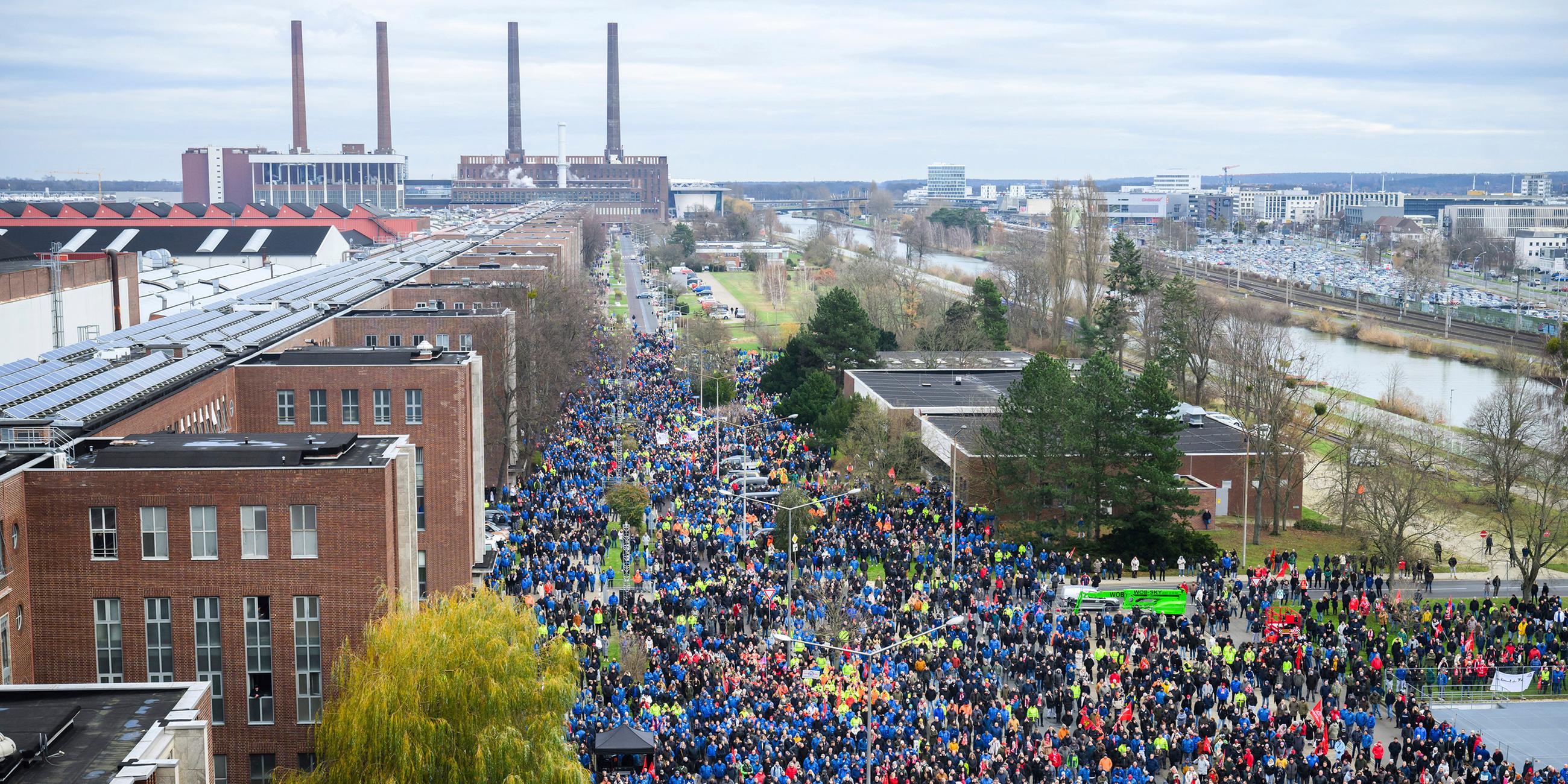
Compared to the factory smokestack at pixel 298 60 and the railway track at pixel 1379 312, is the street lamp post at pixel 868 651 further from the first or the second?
the factory smokestack at pixel 298 60

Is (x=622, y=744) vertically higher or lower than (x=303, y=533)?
lower

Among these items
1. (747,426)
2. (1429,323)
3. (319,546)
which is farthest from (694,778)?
(1429,323)

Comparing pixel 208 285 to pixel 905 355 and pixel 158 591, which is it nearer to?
pixel 905 355

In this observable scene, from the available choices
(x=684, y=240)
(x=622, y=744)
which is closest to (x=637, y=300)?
(x=684, y=240)

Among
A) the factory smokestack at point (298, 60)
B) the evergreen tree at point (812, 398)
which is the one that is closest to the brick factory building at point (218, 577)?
the evergreen tree at point (812, 398)

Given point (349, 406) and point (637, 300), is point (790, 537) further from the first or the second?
point (637, 300)
